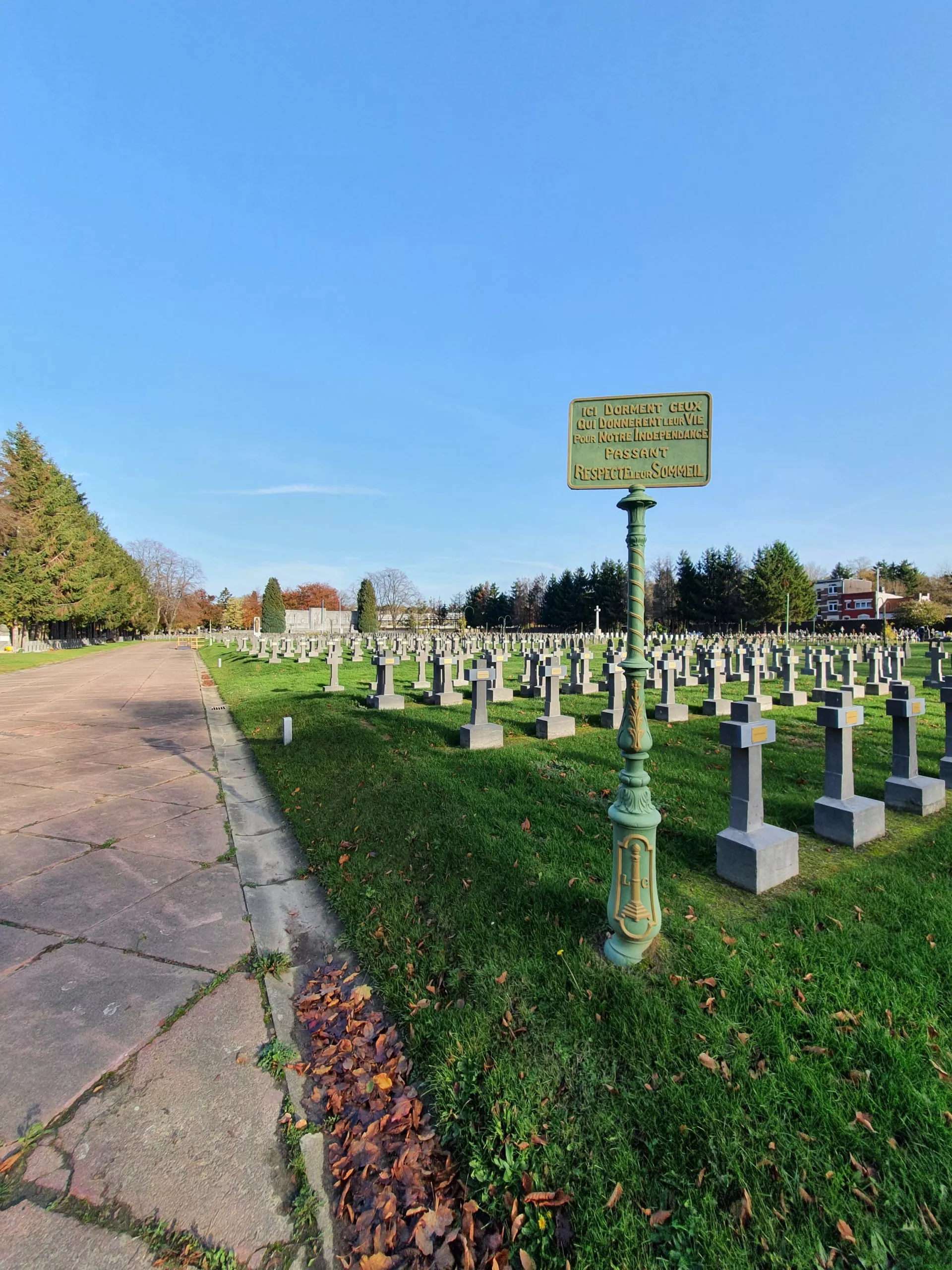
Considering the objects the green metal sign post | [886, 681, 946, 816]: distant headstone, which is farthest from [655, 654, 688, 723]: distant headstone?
the green metal sign post

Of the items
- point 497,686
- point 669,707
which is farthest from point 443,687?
point 669,707

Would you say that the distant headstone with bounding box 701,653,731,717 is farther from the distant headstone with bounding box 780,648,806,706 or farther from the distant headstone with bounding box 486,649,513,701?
the distant headstone with bounding box 486,649,513,701

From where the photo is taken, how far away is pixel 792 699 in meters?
12.6

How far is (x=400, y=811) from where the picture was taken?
5.62 metres

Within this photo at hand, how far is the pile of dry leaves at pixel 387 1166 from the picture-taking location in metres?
1.79

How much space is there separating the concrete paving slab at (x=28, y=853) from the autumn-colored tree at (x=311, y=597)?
113237mm

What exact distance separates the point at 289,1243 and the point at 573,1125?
1063 millimetres

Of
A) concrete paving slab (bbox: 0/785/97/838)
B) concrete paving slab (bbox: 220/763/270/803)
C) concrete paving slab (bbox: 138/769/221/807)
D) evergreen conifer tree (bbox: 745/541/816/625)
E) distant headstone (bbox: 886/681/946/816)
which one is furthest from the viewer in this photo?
evergreen conifer tree (bbox: 745/541/816/625)

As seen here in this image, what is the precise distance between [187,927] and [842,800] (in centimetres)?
526

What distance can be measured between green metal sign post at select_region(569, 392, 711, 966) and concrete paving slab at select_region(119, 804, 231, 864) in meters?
3.74

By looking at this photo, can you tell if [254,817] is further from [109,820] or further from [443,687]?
[443,687]

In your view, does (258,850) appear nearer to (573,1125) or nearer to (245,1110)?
(245,1110)

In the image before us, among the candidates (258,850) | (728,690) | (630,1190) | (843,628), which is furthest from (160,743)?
(843,628)

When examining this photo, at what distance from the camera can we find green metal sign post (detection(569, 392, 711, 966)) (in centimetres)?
287
